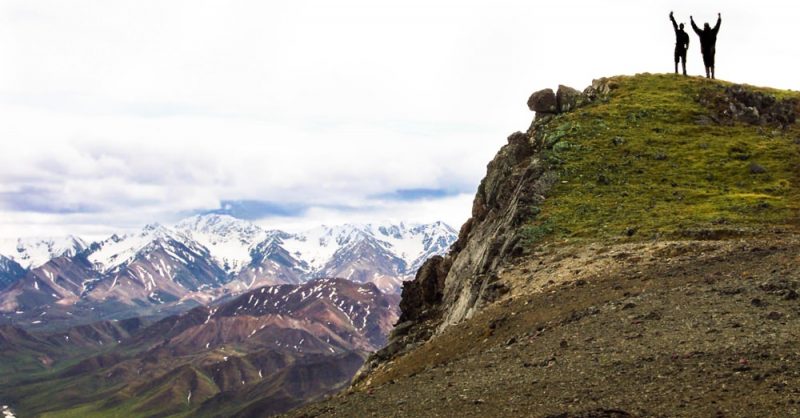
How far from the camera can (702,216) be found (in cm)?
4975

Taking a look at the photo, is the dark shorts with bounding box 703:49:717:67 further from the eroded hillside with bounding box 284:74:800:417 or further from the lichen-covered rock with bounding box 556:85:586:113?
the lichen-covered rock with bounding box 556:85:586:113

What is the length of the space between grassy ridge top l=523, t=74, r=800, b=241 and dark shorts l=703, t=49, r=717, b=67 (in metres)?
2.06

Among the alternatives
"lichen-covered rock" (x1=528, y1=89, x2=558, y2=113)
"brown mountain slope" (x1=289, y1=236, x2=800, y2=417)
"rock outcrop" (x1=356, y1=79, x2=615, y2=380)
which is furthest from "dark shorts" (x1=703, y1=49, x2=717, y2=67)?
"brown mountain slope" (x1=289, y1=236, x2=800, y2=417)

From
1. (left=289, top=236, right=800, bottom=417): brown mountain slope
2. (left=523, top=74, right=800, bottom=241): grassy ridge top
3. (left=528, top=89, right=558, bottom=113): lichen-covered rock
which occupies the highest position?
(left=528, top=89, right=558, bottom=113): lichen-covered rock

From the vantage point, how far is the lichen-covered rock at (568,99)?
78938mm

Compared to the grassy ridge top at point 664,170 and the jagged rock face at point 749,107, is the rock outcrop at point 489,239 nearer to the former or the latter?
the grassy ridge top at point 664,170

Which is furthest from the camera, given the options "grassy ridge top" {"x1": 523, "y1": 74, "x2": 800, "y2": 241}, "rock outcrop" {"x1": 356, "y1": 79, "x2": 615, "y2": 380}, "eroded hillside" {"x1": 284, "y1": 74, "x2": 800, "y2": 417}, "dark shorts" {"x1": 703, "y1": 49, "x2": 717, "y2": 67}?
"dark shorts" {"x1": 703, "y1": 49, "x2": 717, "y2": 67}

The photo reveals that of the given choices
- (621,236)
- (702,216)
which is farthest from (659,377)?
(702,216)

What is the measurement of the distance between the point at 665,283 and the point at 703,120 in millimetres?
39166

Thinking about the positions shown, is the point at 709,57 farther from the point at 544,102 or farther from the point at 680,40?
the point at 544,102

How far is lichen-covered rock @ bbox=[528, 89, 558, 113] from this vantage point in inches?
3103

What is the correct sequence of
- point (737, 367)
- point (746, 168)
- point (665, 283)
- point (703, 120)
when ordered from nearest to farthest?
point (737, 367) → point (665, 283) → point (746, 168) → point (703, 120)

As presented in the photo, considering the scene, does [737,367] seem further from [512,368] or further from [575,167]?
[575,167]

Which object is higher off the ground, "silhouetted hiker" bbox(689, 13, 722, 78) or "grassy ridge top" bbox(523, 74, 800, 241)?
"silhouetted hiker" bbox(689, 13, 722, 78)
